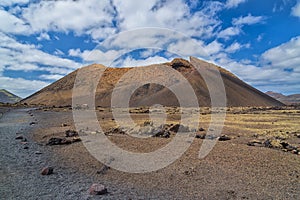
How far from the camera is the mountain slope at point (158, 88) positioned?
71625 mm

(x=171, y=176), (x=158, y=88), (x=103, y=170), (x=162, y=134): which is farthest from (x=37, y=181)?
(x=158, y=88)

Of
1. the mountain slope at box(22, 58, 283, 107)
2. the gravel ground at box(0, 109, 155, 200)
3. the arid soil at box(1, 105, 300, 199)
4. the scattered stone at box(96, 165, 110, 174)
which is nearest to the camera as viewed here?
the gravel ground at box(0, 109, 155, 200)

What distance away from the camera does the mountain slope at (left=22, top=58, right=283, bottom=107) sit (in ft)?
235

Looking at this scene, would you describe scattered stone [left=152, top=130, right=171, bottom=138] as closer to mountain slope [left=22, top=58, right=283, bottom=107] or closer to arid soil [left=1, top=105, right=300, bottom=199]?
arid soil [left=1, top=105, right=300, bottom=199]

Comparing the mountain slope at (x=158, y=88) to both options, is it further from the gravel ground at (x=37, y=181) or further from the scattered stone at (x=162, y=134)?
the gravel ground at (x=37, y=181)

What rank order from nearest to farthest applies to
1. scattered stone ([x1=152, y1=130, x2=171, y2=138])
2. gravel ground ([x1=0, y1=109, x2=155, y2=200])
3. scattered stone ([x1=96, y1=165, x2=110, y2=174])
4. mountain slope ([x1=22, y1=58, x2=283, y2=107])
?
Answer: 1. gravel ground ([x1=0, y1=109, x2=155, y2=200])
2. scattered stone ([x1=96, y1=165, x2=110, y2=174])
3. scattered stone ([x1=152, y1=130, x2=171, y2=138])
4. mountain slope ([x1=22, y1=58, x2=283, y2=107])

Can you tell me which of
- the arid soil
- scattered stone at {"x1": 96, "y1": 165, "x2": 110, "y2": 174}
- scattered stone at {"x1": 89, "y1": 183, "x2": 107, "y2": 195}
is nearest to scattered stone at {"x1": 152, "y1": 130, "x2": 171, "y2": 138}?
the arid soil

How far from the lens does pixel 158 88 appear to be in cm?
8606

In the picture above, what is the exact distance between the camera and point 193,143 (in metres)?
10.6

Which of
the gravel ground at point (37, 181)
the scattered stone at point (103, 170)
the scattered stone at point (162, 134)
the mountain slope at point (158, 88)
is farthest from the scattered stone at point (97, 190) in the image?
the mountain slope at point (158, 88)

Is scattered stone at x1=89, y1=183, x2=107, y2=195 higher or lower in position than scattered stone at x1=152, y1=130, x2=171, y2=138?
lower

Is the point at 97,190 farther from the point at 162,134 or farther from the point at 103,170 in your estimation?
the point at 162,134

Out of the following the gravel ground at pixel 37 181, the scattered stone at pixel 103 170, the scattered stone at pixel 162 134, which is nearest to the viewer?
the gravel ground at pixel 37 181

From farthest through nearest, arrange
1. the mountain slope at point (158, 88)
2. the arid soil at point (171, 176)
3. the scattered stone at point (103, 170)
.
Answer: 1. the mountain slope at point (158, 88)
2. the scattered stone at point (103, 170)
3. the arid soil at point (171, 176)
